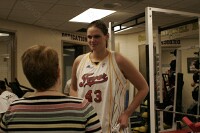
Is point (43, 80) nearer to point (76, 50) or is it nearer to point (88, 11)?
point (88, 11)

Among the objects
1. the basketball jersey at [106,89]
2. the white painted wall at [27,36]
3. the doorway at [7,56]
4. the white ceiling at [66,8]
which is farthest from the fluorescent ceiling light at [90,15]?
the basketball jersey at [106,89]

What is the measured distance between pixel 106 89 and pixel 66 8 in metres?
3.68

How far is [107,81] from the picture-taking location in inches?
66.1

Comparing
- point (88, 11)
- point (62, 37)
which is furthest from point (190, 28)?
point (62, 37)

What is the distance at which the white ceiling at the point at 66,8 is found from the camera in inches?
185

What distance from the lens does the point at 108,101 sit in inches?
65.7

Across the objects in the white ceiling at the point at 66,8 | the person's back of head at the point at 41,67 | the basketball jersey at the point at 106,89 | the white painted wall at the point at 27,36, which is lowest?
the basketball jersey at the point at 106,89

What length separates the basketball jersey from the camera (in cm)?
167

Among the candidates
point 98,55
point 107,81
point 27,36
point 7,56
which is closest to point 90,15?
point 27,36

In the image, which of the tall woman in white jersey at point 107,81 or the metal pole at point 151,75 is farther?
the metal pole at point 151,75

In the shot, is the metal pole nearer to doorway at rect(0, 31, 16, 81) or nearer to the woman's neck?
the woman's neck

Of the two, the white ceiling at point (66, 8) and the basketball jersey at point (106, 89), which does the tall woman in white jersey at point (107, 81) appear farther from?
the white ceiling at point (66, 8)

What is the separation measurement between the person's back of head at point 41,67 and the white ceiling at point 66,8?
3.72 m

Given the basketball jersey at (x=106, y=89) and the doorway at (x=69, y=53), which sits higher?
the doorway at (x=69, y=53)
